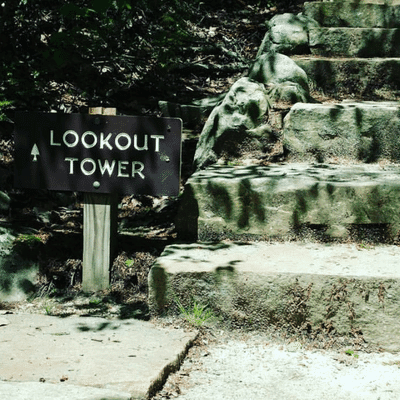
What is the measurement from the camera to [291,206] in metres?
3.78

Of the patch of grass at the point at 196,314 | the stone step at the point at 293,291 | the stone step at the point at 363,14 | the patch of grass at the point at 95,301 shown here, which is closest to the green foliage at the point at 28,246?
the patch of grass at the point at 95,301

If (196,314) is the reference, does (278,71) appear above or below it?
above

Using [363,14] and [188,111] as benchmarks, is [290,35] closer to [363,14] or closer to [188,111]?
[363,14]

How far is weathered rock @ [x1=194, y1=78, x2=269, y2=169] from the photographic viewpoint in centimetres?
478

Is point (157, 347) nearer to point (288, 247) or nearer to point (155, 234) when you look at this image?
point (288, 247)

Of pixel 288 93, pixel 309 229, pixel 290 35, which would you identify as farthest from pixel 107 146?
pixel 290 35

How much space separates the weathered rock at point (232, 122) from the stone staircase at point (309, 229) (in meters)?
0.38

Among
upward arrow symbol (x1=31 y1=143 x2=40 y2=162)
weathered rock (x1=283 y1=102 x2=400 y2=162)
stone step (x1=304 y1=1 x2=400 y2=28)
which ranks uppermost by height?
stone step (x1=304 y1=1 x2=400 y2=28)

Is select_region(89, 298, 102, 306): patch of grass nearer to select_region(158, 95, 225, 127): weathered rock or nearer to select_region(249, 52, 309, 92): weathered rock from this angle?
select_region(249, 52, 309, 92): weathered rock

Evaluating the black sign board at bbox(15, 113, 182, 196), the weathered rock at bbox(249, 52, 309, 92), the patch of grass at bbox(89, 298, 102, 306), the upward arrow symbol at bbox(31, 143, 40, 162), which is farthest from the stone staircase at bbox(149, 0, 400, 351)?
the upward arrow symbol at bbox(31, 143, 40, 162)

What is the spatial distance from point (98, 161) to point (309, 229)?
1470mm

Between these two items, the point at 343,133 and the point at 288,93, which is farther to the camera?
the point at 288,93

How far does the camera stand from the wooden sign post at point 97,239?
12.9ft

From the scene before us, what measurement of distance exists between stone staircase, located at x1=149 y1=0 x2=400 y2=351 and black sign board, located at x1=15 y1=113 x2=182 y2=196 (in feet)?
1.00
